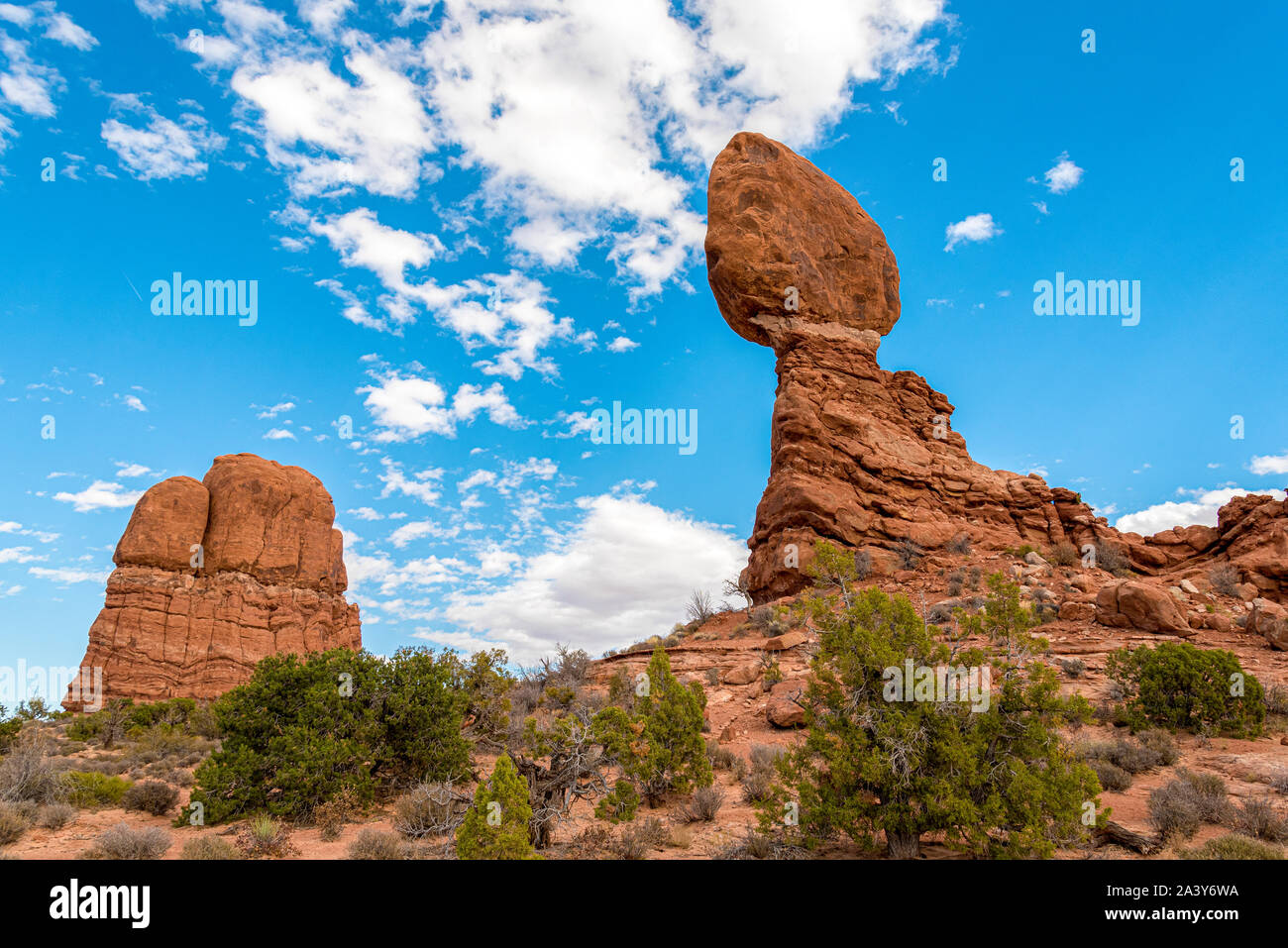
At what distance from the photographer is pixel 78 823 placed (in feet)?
30.9

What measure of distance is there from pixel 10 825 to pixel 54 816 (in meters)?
0.71

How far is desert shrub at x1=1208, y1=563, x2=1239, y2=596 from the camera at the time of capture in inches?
687

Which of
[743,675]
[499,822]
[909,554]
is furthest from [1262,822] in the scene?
[909,554]

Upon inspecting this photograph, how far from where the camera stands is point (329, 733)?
32.3 feet

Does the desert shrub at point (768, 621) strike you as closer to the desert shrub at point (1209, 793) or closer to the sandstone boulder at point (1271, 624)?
the desert shrub at point (1209, 793)

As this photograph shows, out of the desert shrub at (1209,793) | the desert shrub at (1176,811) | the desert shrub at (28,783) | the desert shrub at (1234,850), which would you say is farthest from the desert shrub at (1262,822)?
the desert shrub at (28,783)

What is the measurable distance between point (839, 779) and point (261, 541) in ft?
130

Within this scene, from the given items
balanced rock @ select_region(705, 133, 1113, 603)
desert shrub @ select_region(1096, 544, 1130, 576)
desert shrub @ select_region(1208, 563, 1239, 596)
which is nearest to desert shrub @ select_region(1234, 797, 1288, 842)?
desert shrub @ select_region(1208, 563, 1239, 596)

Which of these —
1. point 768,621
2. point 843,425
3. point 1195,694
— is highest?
point 843,425

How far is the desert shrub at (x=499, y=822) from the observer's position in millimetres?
5551

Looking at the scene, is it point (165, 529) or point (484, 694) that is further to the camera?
point (165, 529)

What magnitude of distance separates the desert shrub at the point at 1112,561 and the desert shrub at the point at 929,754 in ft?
61.6

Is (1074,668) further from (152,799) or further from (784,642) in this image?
(152,799)

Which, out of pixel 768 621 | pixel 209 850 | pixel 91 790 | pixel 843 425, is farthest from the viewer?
pixel 843 425
